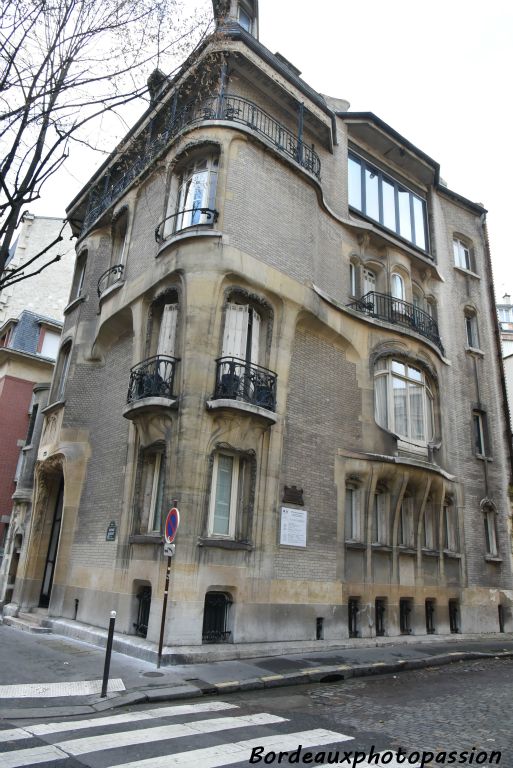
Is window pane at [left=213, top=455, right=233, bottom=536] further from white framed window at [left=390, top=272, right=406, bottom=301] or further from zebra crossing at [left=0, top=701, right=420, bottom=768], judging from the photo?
white framed window at [left=390, top=272, right=406, bottom=301]

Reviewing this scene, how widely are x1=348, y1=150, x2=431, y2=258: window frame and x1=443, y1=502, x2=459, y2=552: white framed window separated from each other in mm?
9710

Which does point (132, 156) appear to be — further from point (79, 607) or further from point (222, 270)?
point (79, 607)

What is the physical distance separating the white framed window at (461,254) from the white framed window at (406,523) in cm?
1131

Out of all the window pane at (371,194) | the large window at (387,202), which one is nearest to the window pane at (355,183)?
the large window at (387,202)

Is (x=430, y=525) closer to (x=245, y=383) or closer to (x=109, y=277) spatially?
(x=245, y=383)

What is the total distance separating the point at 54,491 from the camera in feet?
59.1

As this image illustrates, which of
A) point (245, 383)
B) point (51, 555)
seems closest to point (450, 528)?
point (245, 383)

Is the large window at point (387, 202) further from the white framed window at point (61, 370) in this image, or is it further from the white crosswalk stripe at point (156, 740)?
the white crosswalk stripe at point (156, 740)

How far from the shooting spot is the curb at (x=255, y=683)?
719cm

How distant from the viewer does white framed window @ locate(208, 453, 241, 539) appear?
1227cm

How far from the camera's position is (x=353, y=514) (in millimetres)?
15422

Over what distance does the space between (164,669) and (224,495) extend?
3.92 meters

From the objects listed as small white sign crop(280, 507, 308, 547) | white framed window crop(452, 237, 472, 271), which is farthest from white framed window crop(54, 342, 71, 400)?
white framed window crop(452, 237, 472, 271)

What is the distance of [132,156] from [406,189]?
10853 millimetres
